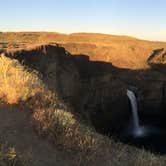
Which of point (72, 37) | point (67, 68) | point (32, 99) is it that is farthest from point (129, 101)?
point (32, 99)

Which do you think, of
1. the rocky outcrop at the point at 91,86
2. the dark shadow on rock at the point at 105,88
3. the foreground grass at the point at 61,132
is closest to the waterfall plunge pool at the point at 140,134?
the dark shadow on rock at the point at 105,88

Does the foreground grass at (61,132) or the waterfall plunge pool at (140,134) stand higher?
the foreground grass at (61,132)

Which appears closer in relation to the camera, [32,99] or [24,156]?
[24,156]

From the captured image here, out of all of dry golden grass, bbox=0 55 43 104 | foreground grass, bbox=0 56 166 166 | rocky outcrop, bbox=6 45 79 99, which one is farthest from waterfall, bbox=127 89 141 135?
foreground grass, bbox=0 56 166 166

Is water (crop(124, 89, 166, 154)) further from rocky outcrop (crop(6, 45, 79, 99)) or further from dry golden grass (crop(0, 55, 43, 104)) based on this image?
dry golden grass (crop(0, 55, 43, 104))

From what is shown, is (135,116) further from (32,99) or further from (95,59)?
(32,99)

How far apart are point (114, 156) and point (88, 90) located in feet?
78.9

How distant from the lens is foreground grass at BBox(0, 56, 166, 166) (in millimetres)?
6465

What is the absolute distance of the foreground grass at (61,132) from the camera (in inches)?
255

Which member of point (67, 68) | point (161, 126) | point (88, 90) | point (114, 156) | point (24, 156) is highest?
point (24, 156)

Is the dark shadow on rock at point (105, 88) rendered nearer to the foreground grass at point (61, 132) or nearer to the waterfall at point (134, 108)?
the waterfall at point (134, 108)

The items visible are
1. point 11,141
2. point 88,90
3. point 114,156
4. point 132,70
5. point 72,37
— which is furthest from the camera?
point 72,37

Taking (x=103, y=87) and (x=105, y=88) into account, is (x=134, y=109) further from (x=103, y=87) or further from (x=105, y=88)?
(x=103, y=87)

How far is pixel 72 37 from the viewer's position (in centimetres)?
5047
